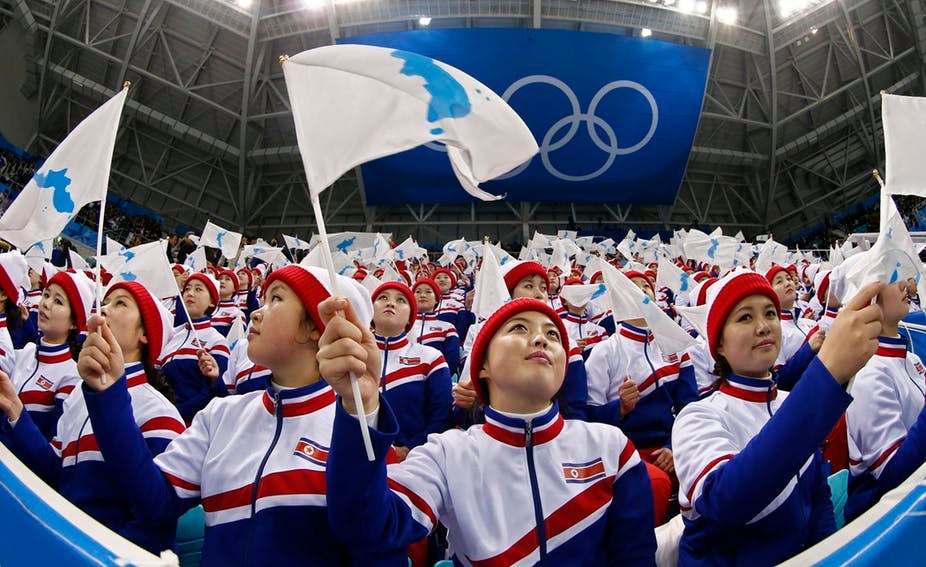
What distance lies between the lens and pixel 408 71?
1.53 m

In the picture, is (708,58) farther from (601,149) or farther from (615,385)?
(615,385)

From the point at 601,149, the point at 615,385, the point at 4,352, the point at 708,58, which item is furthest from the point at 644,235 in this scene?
the point at 4,352

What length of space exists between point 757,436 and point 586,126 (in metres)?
19.1

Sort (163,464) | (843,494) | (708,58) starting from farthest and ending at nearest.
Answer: (708,58), (843,494), (163,464)

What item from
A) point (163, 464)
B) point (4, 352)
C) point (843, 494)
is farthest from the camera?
point (4, 352)

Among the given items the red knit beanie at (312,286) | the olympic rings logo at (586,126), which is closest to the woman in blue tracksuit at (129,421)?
the red knit beanie at (312,286)

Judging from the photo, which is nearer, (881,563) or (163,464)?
(881,563)

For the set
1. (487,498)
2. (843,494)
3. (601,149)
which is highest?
(601,149)

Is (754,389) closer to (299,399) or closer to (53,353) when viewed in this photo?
(299,399)

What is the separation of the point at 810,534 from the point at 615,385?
1.77 m

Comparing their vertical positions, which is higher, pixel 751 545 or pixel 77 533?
pixel 77 533

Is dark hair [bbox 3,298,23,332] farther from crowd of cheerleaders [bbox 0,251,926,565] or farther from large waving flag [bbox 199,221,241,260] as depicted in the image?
large waving flag [bbox 199,221,241,260]

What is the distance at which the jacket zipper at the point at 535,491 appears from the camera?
4.79 feet

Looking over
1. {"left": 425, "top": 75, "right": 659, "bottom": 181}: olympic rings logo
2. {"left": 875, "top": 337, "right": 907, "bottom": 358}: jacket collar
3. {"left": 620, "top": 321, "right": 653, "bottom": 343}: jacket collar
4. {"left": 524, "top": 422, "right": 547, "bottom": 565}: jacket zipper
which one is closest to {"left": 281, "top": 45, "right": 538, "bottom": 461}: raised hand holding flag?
{"left": 524, "top": 422, "right": 547, "bottom": 565}: jacket zipper
